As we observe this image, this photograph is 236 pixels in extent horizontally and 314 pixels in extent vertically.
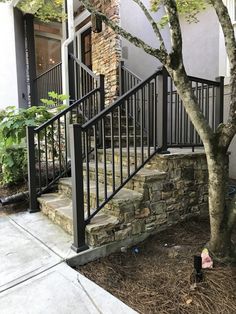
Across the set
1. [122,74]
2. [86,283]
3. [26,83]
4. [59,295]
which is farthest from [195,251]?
[26,83]

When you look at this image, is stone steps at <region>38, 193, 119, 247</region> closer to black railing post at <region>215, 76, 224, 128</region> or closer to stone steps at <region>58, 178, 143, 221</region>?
stone steps at <region>58, 178, 143, 221</region>

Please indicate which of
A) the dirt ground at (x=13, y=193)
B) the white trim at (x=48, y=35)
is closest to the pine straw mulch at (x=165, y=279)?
the dirt ground at (x=13, y=193)

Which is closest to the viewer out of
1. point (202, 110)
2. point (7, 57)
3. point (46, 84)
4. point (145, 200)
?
point (145, 200)

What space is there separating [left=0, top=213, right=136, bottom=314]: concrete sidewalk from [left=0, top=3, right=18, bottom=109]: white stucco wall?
4624 mm

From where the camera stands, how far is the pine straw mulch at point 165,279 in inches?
75.0

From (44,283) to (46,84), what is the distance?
577 centimetres

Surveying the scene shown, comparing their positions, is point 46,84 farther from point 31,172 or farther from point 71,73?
point 31,172

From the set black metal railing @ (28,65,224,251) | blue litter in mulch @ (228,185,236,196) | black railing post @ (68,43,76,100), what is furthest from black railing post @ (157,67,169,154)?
black railing post @ (68,43,76,100)

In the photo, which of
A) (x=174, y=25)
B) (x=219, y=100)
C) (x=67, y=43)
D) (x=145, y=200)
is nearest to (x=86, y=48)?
(x=67, y=43)

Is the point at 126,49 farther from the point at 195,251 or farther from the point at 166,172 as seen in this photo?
the point at 195,251

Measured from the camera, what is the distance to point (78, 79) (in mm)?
5273

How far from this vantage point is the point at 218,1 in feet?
7.51

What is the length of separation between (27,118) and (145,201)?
7.42 feet

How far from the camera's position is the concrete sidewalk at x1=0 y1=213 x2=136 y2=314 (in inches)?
70.2
